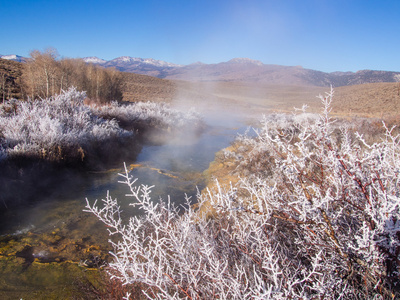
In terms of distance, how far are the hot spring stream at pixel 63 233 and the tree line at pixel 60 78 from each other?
293 inches

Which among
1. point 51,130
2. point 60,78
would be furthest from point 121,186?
point 60,78

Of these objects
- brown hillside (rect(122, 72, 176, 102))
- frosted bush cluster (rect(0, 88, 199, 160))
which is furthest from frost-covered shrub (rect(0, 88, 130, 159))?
brown hillside (rect(122, 72, 176, 102))

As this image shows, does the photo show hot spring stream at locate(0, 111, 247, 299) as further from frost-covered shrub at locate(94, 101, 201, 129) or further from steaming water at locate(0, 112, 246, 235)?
frost-covered shrub at locate(94, 101, 201, 129)

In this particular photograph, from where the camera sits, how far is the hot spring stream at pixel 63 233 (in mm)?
2545

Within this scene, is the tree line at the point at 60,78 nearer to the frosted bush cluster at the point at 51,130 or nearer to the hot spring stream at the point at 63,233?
the frosted bush cluster at the point at 51,130

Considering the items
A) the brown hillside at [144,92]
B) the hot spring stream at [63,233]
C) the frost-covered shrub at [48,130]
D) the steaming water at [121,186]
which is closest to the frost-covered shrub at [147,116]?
the frost-covered shrub at [48,130]

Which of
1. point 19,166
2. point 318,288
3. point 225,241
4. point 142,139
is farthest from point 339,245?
point 142,139

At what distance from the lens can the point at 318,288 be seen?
1172mm

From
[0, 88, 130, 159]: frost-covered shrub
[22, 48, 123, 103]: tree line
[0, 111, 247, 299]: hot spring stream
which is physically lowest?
[0, 111, 247, 299]: hot spring stream

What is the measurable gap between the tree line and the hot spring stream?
7445mm

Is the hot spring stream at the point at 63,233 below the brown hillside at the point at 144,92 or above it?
below

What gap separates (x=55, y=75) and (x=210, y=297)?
14503 mm

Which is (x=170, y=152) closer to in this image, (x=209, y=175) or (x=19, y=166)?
(x=209, y=175)

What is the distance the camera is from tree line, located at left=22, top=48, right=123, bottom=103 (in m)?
11.9
